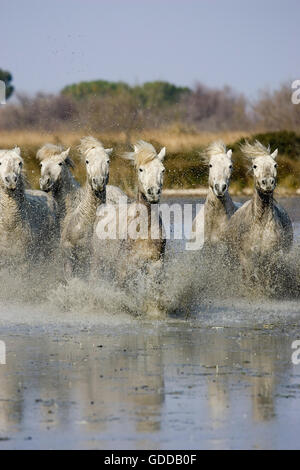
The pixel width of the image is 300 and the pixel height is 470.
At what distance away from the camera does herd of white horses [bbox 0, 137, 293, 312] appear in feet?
35.9

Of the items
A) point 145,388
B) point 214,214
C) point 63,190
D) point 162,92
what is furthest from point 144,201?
point 162,92

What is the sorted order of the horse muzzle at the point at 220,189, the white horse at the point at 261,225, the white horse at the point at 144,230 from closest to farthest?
the white horse at the point at 144,230 → the white horse at the point at 261,225 → the horse muzzle at the point at 220,189

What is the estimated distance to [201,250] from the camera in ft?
42.7

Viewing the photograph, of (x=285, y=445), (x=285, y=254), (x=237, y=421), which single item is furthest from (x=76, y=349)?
(x=285, y=254)

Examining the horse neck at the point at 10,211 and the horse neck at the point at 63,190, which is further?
the horse neck at the point at 63,190

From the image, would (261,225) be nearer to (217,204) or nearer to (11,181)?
(217,204)

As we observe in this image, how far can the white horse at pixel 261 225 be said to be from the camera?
12.1 metres

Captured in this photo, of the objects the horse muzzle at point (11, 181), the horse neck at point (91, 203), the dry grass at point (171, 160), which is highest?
the dry grass at point (171, 160)

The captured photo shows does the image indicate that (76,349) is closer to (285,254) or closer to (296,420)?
(296,420)

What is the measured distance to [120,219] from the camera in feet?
36.7

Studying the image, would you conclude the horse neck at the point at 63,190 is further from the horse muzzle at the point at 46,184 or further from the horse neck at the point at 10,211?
the horse neck at the point at 10,211

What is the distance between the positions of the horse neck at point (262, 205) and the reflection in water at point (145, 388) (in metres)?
2.68

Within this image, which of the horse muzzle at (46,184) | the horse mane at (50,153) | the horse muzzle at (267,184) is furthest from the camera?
the horse mane at (50,153)
